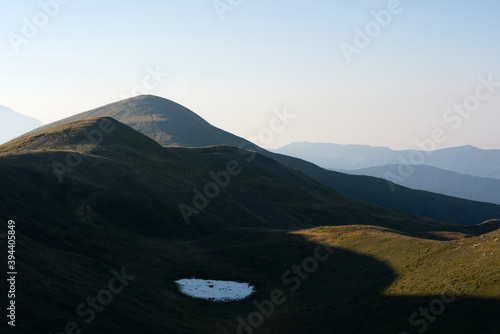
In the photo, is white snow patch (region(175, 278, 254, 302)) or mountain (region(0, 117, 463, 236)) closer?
white snow patch (region(175, 278, 254, 302))

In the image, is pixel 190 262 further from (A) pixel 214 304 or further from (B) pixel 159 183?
(B) pixel 159 183

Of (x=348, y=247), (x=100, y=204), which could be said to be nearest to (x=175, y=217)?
(x=100, y=204)

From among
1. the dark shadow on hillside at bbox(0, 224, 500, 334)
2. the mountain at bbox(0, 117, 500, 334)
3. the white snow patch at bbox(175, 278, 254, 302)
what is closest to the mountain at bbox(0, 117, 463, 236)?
the mountain at bbox(0, 117, 500, 334)

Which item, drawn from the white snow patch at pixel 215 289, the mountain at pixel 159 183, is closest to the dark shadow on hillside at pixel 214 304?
the white snow patch at pixel 215 289

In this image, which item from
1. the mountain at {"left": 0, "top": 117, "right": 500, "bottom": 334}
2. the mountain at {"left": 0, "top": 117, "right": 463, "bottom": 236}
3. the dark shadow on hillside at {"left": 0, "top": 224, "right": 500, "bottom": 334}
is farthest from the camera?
the mountain at {"left": 0, "top": 117, "right": 463, "bottom": 236}

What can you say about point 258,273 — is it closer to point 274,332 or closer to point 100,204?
point 274,332

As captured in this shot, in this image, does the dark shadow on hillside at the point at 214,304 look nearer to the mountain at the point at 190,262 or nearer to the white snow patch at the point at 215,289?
the mountain at the point at 190,262

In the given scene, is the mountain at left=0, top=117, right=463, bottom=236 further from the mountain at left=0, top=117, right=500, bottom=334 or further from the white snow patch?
the white snow patch
